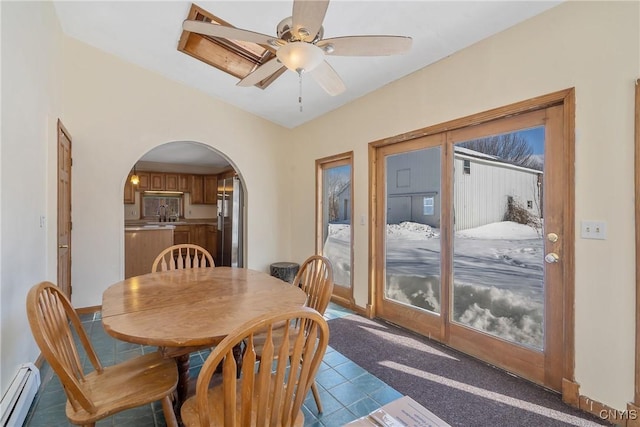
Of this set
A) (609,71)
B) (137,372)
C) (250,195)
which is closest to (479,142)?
(609,71)

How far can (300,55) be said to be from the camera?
1656 mm

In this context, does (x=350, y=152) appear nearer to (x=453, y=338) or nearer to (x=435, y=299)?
(x=435, y=299)

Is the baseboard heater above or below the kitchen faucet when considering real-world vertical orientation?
below

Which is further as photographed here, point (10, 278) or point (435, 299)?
point (435, 299)

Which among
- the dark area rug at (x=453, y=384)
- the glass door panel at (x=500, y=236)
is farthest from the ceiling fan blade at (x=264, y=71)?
the dark area rug at (x=453, y=384)

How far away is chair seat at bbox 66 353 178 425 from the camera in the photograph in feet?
3.94

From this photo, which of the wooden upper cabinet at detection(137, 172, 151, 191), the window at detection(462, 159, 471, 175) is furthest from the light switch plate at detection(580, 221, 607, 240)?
the wooden upper cabinet at detection(137, 172, 151, 191)

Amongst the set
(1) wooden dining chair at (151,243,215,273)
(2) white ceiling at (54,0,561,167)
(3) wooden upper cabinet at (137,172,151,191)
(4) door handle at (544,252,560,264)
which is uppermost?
(2) white ceiling at (54,0,561,167)

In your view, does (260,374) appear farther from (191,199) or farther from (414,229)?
(191,199)

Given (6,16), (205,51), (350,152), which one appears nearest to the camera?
(6,16)

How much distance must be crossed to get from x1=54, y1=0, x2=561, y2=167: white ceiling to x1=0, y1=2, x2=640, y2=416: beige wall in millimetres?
144

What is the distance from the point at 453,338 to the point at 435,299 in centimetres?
36

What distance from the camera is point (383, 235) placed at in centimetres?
337

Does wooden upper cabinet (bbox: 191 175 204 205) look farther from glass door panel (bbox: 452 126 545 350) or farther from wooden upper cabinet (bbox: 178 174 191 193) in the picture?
glass door panel (bbox: 452 126 545 350)
